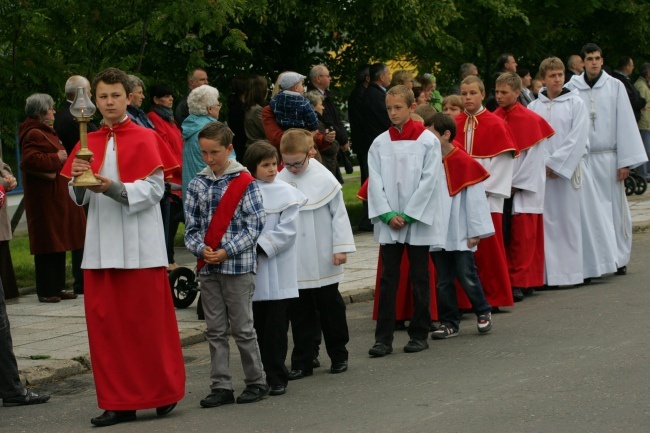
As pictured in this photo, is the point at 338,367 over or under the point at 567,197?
under

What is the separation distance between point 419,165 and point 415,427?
2.94 meters

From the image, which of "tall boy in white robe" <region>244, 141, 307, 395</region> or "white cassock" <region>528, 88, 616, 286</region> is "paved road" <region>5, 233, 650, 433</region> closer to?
"tall boy in white robe" <region>244, 141, 307, 395</region>

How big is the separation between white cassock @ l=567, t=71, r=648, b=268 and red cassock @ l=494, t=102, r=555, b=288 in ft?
4.08

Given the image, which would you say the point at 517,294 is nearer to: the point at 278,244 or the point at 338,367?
the point at 338,367

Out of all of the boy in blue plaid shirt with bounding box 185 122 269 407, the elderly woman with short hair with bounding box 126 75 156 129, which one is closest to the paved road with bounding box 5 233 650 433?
the boy in blue plaid shirt with bounding box 185 122 269 407

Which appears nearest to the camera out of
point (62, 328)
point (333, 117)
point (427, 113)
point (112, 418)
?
point (112, 418)

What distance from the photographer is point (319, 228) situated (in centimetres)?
897

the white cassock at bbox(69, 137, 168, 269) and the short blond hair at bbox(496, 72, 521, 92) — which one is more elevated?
the short blond hair at bbox(496, 72, 521, 92)

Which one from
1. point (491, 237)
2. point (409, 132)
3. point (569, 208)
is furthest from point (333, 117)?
point (409, 132)

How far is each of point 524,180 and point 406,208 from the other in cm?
301

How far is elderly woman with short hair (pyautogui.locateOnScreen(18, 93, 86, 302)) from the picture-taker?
491 inches

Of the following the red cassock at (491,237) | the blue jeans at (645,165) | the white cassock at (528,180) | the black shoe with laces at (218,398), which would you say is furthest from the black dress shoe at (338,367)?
the blue jeans at (645,165)

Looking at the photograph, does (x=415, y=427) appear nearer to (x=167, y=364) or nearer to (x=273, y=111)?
(x=167, y=364)

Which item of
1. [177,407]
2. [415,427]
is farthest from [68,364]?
[415,427]
